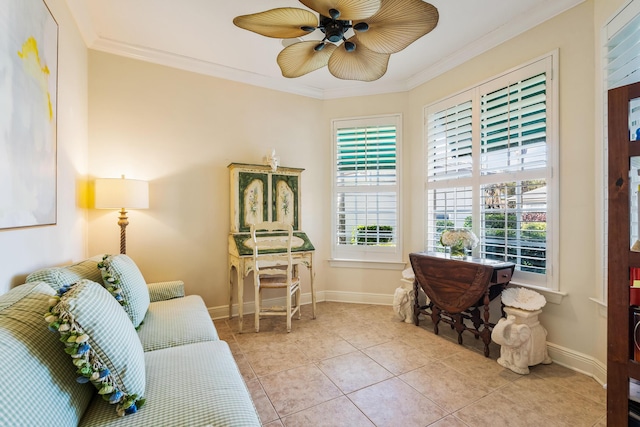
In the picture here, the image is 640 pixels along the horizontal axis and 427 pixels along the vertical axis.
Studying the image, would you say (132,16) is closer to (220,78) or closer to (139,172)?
(220,78)

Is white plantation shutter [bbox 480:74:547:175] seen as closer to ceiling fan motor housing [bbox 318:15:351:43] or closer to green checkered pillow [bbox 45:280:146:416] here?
ceiling fan motor housing [bbox 318:15:351:43]

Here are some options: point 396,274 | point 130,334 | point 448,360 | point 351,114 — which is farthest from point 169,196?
point 448,360

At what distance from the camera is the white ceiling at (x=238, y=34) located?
7.33 ft

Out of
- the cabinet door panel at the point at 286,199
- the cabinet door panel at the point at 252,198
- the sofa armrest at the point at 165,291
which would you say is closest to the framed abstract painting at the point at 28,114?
the sofa armrest at the point at 165,291

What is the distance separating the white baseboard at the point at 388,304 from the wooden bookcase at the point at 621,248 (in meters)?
0.86

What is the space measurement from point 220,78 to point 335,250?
8.06 feet

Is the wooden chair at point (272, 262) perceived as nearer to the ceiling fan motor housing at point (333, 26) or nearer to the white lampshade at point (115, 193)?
the white lampshade at point (115, 193)

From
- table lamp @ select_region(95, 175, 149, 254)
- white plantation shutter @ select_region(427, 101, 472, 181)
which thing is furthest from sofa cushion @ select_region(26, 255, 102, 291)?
white plantation shutter @ select_region(427, 101, 472, 181)

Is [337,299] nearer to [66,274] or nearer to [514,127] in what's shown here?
[514,127]

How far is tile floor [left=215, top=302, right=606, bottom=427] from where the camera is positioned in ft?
5.41

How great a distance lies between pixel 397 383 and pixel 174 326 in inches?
59.7

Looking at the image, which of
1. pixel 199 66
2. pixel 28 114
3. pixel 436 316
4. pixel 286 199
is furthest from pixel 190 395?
pixel 199 66

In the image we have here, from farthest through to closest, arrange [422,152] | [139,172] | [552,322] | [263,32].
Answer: [422,152] < [139,172] < [552,322] < [263,32]

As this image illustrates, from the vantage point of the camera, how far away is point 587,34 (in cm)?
205
